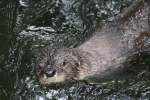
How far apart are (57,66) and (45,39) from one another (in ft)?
4.17

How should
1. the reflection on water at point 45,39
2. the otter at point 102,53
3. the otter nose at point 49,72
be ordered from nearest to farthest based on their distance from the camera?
the otter nose at point 49,72 → the otter at point 102,53 → the reflection on water at point 45,39

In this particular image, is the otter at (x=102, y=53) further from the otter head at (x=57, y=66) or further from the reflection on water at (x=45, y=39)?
the reflection on water at (x=45, y=39)

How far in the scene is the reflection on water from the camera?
21.5ft

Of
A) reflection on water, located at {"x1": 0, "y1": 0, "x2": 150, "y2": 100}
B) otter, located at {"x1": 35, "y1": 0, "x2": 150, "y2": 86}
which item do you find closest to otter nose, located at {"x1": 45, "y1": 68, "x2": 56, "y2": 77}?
otter, located at {"x1": 35, "y1": 0, "x2": 150, "y2": 86}

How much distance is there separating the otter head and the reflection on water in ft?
0.63

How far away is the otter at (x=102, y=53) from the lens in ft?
20.6

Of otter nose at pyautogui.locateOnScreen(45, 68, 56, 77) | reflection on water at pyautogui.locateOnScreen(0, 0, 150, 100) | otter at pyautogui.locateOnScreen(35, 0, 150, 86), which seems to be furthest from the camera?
reflection on water at pyautogui.locateOnScreen(0, 0, 150, 100)

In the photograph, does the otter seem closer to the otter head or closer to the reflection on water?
the otter head

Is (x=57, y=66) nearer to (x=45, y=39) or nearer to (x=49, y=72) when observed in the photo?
(x=49, y=72)

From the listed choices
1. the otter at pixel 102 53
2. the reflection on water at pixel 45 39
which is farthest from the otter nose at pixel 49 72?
the reflection on water at pixel 45 39

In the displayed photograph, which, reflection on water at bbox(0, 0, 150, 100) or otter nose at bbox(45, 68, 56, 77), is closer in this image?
otter nose at bbox(45, 68, 56, 77)

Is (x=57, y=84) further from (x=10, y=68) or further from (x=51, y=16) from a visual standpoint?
(x=51, y=16)

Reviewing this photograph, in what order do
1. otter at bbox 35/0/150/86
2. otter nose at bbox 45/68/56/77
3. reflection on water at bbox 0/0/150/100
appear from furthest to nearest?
reflection on water at bbox 0/0/150/100 < otter at bbox 35/0/150/86 < otter nose at bbox 45/68/56/77

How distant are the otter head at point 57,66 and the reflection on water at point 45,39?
19 cm
